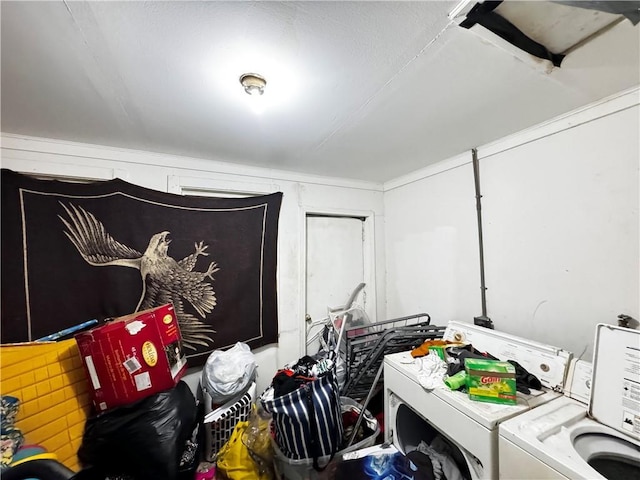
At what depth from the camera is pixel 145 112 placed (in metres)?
1.46

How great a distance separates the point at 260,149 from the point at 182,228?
91 centimetres

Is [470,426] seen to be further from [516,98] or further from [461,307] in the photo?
[516,98]

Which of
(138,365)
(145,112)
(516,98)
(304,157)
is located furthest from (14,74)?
(516,98)

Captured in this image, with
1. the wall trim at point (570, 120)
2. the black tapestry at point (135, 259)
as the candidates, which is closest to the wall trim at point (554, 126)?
the wall trim at point (570, 120)

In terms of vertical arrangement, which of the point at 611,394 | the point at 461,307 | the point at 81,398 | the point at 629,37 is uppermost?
the point at 629,37

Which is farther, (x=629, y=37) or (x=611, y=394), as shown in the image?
(x=611, y=394)

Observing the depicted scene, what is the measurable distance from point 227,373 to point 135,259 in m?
1.10

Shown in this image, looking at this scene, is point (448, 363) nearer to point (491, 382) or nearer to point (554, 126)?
point (491, 382)

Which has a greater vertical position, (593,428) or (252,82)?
(252,82)

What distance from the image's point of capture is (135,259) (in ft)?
Result: 6.16

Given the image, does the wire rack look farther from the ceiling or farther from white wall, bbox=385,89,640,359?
the ceiling

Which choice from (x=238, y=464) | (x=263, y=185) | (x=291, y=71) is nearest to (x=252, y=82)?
(x=291, y=71)

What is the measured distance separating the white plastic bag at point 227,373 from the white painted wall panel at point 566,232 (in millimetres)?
1936

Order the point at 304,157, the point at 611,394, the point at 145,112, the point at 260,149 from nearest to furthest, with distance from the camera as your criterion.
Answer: the point at 611,394 → the point at 145,112 → the point at 260,149 → the point at 304,157
